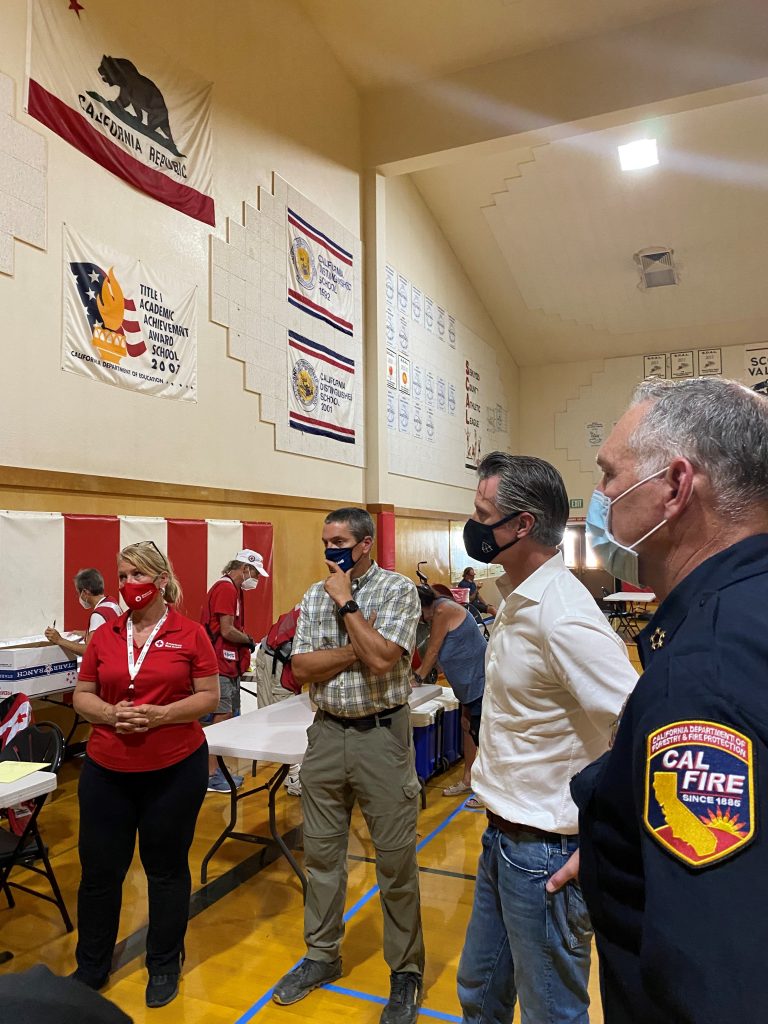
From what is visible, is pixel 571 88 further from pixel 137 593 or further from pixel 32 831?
pixel 32 831

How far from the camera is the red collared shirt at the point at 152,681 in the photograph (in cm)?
293

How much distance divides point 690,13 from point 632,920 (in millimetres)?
10445

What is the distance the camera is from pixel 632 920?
37.8 inches

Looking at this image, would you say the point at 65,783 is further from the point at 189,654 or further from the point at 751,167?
the point at 751,167

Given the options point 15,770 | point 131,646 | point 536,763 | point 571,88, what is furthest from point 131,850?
point 571,88

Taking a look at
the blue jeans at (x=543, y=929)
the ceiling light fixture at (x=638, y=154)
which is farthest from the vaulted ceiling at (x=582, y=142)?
the blue jeans at (x=543, y=929)

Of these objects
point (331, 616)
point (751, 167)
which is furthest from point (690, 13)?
point (331, 616)

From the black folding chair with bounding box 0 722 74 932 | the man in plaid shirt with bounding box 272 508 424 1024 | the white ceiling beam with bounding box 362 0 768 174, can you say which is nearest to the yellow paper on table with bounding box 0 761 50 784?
the black folding chair with bounding box 0 722 74 932

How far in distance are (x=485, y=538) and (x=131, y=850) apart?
2.13 meters

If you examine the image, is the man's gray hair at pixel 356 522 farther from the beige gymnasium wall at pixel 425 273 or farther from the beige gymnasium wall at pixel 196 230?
the beige gymnasium wall at pixel 425 273

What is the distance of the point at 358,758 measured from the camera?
2883mm

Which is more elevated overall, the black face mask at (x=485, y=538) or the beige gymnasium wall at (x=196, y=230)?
the beige gymnasium wall at (x=196, y=230)

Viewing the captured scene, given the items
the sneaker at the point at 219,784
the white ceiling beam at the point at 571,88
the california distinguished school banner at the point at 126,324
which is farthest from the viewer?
the white ceiling beam at the point at 571,88

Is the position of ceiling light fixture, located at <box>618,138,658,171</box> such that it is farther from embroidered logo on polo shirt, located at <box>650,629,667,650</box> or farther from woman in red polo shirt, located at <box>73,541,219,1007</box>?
embroidered logo on polo shirt, located at <box>650,629,667,650</box>
